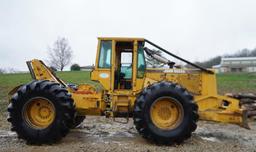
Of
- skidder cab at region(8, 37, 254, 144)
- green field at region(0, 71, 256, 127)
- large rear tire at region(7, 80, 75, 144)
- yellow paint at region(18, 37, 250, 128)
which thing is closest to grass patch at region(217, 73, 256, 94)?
green field at region(0, 71, 256, 127)

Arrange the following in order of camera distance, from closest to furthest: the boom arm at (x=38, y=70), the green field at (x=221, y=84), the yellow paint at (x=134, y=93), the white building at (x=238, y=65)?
1. the yellow paint at (x=134, y=93)
2. the boom arm at (x=38, y=70)
3. the green field at (x=221, y=84)
4. the white building at (x=238, y=65)

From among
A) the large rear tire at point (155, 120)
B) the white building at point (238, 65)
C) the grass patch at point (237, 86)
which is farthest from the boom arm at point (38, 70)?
the white building at point (238, 65)

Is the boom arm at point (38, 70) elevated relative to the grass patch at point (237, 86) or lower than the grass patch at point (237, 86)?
elevated

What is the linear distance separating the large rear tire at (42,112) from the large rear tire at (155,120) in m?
1.60

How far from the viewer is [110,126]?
10273 mm

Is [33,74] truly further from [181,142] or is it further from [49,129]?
[181,142]

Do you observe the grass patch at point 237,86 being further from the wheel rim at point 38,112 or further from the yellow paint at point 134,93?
the wheel rim at point 38,112

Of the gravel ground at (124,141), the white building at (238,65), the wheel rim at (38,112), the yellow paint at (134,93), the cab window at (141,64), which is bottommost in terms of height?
the gravel ground at (124,141)

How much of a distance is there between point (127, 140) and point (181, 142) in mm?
1287

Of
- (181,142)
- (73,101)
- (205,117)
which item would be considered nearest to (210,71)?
(205,117)

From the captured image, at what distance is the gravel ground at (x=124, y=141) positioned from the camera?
290 inches

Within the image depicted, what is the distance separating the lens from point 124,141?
810cm

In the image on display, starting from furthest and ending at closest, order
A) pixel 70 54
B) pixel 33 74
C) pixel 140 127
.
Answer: pixel 70 54 → pixel 33 74 → pixel 140 127

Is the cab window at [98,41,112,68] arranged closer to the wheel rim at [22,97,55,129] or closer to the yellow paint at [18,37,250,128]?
the yellow paint at [18,37,250,128]
